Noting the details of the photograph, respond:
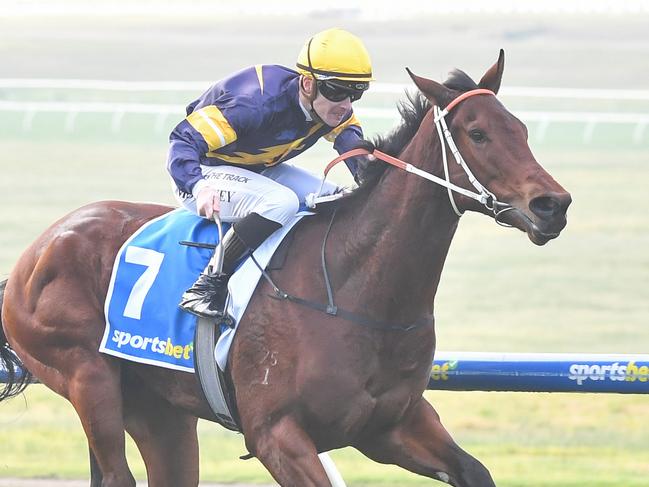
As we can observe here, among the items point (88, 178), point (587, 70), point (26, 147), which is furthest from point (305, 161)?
point (587, 70)

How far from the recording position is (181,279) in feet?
15.1

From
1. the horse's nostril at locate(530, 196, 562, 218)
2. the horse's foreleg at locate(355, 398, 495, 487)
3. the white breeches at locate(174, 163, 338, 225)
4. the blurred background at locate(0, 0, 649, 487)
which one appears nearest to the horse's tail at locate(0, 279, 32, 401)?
the blurred background at locate(0, 0, 649, 487)

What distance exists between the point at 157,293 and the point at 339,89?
95 centimetres

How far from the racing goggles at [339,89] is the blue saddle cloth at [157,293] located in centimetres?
64

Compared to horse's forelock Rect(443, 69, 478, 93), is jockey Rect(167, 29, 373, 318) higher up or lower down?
lower down

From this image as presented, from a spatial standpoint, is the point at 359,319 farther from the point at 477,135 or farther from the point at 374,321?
the point at 477,135

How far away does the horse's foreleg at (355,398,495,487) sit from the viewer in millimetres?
4352

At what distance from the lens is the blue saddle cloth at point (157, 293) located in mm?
4555

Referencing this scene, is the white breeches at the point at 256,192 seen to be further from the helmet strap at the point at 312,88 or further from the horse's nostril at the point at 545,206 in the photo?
the horse's nostril at the point at 545,206

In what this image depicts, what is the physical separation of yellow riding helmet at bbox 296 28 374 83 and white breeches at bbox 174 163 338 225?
411mm

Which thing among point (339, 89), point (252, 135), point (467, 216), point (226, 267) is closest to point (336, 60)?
point (339, 89)

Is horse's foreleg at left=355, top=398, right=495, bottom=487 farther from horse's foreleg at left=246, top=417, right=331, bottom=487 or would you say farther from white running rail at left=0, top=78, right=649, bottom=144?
white running rail at left=0, top=78, right=649, bottom=144

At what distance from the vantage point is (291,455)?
4.11m

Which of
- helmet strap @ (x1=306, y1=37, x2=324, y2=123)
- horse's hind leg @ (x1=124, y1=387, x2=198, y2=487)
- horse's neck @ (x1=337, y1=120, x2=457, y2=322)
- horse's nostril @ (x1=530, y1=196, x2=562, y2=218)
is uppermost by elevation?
helmet strap @ (x1=306, y1=37, x2=324, y2=123)
